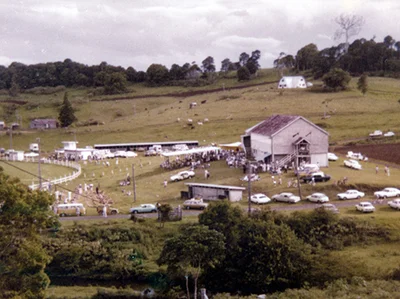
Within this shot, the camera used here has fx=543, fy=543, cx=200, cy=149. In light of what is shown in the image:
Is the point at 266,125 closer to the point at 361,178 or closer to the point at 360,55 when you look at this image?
the point at 361,178

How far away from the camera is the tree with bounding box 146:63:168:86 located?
365 feet

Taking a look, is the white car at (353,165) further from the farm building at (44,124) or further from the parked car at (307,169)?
the farm building at (44,124)

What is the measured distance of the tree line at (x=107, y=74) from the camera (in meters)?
109

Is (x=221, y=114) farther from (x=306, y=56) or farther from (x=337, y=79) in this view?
(x=306, y=56)

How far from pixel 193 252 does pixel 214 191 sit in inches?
411

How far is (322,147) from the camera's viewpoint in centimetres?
3950

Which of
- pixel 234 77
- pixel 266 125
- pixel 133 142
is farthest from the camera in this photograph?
pixel 234 77

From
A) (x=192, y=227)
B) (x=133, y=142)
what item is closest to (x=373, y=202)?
(x=192, y=227)

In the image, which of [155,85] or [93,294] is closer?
[93,294]

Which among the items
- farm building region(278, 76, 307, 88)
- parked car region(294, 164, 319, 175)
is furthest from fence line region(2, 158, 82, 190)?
farm building region(278, 76, 307, 88)

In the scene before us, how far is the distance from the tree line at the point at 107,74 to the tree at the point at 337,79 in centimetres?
2703

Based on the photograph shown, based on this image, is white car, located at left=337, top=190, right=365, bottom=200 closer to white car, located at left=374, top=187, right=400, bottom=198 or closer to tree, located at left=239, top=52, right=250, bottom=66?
white car, located at left=374, top=187, right=400, bottom=198

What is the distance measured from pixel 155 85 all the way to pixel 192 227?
88.2 metres

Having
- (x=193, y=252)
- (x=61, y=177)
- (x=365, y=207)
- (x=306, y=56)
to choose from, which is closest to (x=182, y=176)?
(x=61, y=177)
